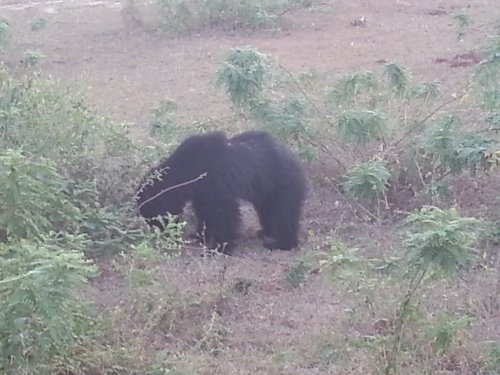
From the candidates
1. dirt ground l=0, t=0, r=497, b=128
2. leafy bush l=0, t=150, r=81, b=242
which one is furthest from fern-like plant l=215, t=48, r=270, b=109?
leafy bush l=0, t=150, r=81, b=242

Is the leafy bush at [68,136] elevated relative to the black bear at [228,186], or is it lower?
elevated

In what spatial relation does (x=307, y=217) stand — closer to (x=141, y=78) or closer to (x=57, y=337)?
(x=57, y=337)

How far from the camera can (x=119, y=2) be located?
19.8 m

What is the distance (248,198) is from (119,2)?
508 inches

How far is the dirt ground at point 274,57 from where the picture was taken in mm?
5547

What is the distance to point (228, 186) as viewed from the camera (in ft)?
24.2

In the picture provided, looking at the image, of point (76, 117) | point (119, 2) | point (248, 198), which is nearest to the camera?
point (76, 117)

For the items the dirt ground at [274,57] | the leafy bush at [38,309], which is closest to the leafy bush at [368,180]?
the dirt ground at [274,57]

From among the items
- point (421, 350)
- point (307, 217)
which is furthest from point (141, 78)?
point (421, 350)

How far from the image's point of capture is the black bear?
7223mm

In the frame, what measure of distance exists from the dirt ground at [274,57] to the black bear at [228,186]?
223mm

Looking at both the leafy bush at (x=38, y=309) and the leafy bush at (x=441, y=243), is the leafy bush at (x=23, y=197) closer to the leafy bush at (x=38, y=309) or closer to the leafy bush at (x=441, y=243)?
the leafy bush at (x=38, y=309)

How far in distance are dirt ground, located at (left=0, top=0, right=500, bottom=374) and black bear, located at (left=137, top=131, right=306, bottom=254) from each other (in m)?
0.22

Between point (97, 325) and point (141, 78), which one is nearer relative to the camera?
point (97, 325)
